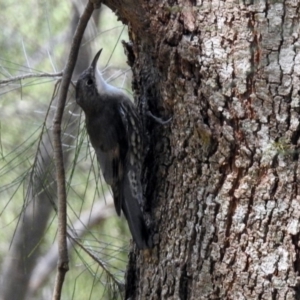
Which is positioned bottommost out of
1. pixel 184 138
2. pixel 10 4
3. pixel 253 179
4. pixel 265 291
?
pixel 265 291

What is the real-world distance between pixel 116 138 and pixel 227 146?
845mm

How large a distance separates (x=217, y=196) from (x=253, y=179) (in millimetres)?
122

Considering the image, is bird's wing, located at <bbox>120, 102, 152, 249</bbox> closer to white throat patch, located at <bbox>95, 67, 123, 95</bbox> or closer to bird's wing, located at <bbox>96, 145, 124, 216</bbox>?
bird's wing, located at <bbox>96, 145, 124, 216</bbox>

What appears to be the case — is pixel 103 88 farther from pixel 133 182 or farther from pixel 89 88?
pixel 133 182

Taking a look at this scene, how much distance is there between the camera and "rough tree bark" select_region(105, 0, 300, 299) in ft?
5.41

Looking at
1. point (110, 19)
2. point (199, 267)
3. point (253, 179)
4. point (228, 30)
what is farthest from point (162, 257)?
point (110, 19)

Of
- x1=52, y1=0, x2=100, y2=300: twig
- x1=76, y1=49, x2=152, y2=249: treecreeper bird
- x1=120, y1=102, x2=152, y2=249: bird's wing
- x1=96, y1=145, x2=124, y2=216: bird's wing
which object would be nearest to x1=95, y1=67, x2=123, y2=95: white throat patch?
Result: x1=76, y1=49, x2=152, y2=249: treecreeper bird

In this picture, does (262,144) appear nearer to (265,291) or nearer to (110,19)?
(265,291)

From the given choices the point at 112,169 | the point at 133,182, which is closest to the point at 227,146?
the point at 133,182

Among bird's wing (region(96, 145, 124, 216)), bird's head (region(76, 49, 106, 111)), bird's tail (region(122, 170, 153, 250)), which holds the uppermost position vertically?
bird's head (region(76, 49, 106, 111))

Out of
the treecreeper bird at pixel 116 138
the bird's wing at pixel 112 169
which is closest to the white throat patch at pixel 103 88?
the treecreeper bird at pixel 116 138

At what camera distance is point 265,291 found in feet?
5.49

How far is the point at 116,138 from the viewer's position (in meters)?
2.51

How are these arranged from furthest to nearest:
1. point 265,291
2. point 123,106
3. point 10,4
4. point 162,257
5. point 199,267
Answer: point 10,4 → point 123,106 → point 162,257 → point 199,267 → point 265,291
